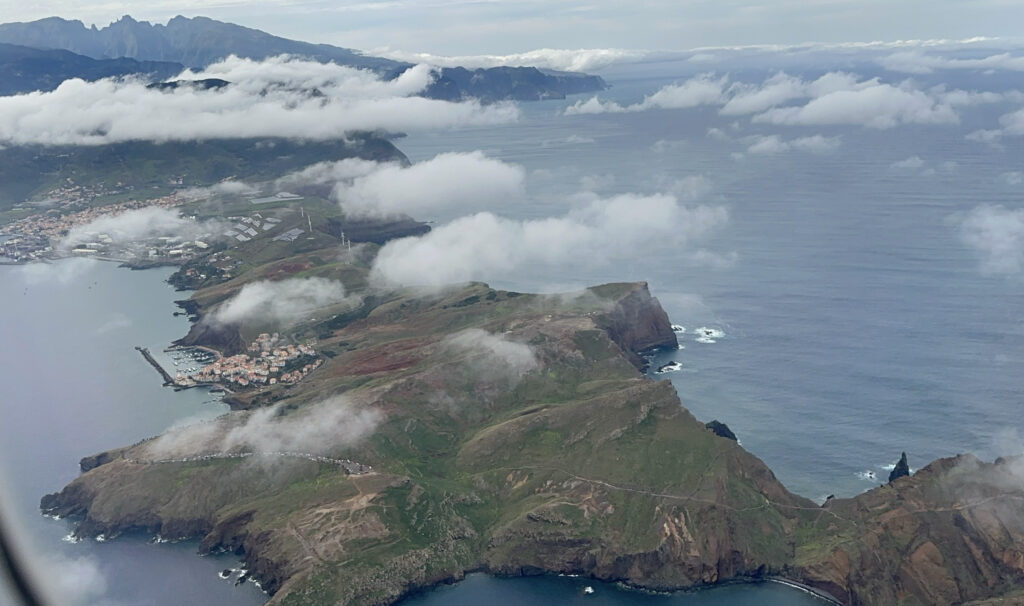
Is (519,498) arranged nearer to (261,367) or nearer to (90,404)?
(261,367)

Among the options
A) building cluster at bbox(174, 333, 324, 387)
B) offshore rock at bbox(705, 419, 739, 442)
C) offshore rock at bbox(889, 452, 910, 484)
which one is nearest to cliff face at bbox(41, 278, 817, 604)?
offshore rock at bbox(705, 419, 739, 442)

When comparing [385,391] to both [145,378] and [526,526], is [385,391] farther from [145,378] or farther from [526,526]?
[145,378]

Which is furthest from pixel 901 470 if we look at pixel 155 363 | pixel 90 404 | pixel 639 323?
pixel 155 363

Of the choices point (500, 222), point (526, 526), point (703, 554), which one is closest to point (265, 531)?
point (526, 526)

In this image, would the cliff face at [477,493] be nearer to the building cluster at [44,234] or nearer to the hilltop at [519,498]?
the hilltop at [519,498]

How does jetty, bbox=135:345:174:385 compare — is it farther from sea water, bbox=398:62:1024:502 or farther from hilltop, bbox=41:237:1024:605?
sea water, bbox=398:62:1024:502
